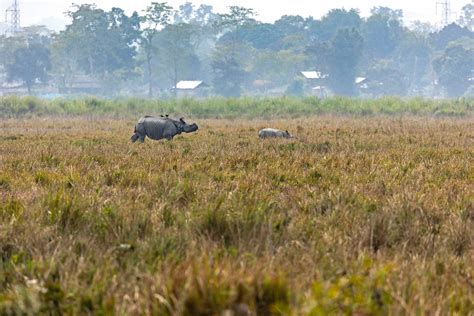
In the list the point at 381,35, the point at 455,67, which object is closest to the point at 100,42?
the point at 381,35

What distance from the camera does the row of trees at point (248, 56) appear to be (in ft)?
254

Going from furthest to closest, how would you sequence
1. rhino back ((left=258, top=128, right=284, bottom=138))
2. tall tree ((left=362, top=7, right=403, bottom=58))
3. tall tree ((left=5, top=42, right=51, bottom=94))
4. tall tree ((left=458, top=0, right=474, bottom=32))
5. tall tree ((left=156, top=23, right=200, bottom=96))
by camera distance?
tall tree ((left=458, top=0, right=474, bottom=32)) → tall tree ((left=362, top=7, right=403, bottom=58)) → tall tree ((left=156, top=23, right=200, bottom=96)) → tall tree ((left=5, top=42, right=51, bottom=94)) → rhino back ((left=258, top=128, right=284, bottom=138))

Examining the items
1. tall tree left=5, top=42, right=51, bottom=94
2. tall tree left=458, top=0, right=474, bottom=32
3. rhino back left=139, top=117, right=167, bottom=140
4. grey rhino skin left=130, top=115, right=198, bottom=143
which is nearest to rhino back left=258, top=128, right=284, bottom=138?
grey rhino skin left=130, top=115, right=198, bottom=143

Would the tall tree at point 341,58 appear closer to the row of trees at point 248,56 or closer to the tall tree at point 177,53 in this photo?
the row of trees at point 248,56

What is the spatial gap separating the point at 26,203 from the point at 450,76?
80622 mm

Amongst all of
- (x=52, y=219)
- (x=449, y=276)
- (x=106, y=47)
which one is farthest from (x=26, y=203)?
(x=106, y=47)

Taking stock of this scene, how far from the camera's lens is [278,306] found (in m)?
2.64

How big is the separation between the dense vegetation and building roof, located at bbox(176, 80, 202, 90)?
130 ft

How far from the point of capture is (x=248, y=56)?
86312mm

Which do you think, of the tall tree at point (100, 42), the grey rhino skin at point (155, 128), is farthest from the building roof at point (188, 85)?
the grey rhino skin at point (155, 128)

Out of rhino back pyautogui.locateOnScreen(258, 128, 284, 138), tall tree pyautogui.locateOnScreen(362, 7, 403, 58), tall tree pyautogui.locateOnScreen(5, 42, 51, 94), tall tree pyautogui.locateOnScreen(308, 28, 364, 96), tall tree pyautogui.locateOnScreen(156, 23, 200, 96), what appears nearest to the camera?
rhino back pyautogui.locateOnScreen(258, 128, 284, 138)

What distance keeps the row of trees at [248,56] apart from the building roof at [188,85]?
5.07 feet

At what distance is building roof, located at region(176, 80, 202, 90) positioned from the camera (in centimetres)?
8119

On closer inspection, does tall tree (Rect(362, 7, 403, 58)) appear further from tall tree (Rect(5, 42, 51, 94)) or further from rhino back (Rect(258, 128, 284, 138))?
rhino back (Rect(258, 128, 284, 138))
